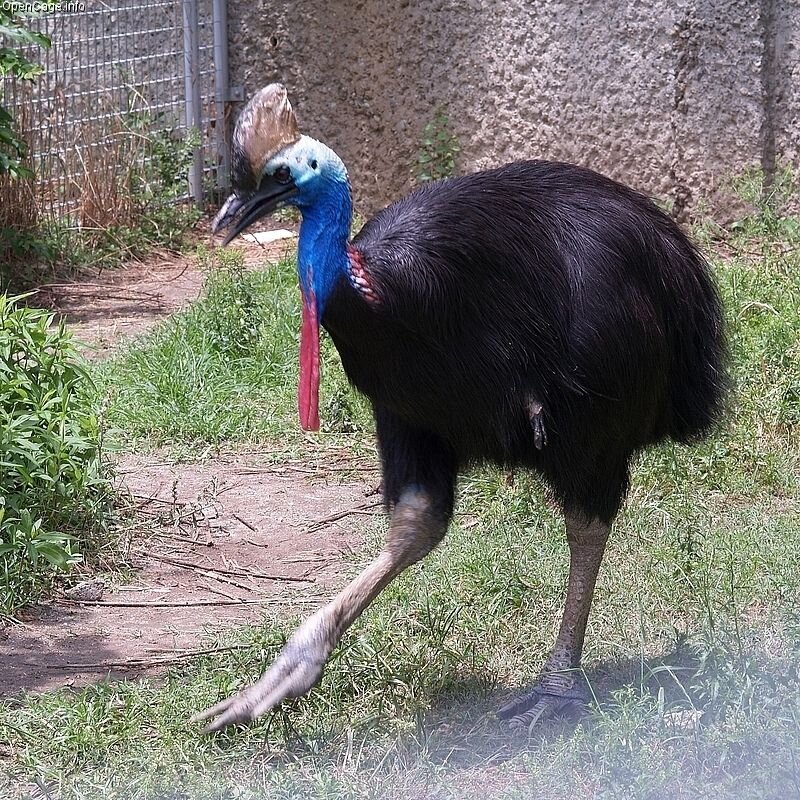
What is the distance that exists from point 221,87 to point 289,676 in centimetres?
615

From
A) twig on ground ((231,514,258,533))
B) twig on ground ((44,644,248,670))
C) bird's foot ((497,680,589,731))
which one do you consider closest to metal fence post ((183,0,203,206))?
twig on ground ((231,514,258,533))

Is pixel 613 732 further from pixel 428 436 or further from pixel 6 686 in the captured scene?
pixel 6 686

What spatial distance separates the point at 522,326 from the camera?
9.78 feet

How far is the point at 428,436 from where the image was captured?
3195mm

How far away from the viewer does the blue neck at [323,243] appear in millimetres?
2783

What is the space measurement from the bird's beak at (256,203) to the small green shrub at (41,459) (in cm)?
147

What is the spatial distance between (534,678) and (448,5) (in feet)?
15.6

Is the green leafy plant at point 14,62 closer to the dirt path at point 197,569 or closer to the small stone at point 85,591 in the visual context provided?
the dirt path at point 197,569

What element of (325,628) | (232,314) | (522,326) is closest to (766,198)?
(232,314)

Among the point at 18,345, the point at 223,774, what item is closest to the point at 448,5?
the point at 18,345

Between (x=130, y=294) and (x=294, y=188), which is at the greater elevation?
(x=294, y=188)

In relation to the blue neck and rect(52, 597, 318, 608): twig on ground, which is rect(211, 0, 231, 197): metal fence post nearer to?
rect(52, 597, 318, 608): twig on ground

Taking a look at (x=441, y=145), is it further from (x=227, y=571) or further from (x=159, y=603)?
(x=159, y=603)

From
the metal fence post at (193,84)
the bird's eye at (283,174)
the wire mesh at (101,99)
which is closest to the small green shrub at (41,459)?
the bird's eye at (283,174)
